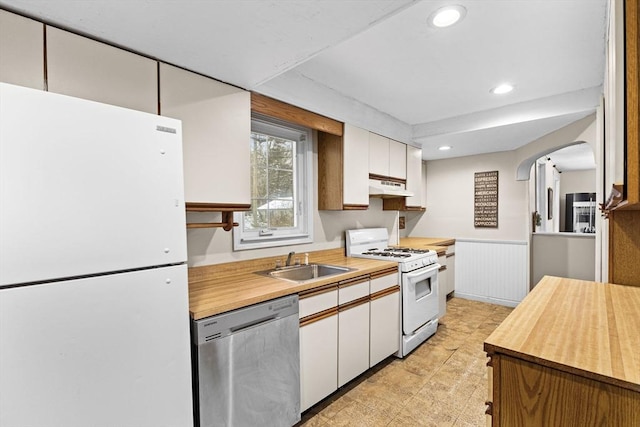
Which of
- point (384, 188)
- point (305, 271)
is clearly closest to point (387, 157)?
point (384, 188)

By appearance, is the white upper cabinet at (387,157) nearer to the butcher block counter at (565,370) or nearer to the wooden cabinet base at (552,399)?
the butcher block counter at (565,370)

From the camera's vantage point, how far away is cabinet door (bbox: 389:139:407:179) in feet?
11.3

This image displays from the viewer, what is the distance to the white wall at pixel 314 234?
80.6 inches

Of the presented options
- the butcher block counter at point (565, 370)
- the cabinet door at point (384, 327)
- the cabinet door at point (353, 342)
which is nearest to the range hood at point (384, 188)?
the cabinet door at point (384, 327)

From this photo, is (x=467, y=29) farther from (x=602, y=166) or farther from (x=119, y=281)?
(x=119, y=281)

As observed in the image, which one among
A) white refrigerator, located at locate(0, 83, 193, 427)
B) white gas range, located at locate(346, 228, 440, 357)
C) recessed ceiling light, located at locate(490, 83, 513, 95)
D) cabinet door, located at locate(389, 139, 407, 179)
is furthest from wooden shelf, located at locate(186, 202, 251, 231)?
recessed ceiling light, located at locate(490, 83, 513, 95)

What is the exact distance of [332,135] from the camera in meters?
2.85

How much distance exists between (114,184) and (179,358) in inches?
29.7

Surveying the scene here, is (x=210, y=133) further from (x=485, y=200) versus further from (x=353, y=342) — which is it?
(x=485, y=200)

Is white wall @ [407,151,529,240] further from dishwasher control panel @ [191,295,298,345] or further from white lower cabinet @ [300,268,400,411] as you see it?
dishwasher control panel @ [191,295,298,345]

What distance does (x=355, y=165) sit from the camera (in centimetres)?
290

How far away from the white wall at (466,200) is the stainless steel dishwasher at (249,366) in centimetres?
366

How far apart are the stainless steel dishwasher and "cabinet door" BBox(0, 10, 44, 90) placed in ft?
3.97

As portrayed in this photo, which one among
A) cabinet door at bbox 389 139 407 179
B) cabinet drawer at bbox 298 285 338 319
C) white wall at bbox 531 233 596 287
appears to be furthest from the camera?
white wall at bbox 531 233 596 287
